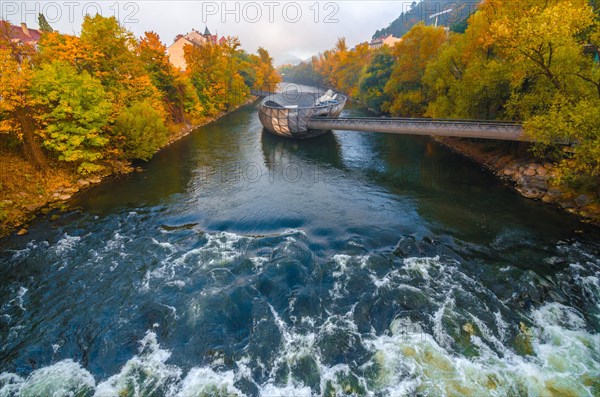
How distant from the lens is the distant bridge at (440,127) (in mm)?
19922

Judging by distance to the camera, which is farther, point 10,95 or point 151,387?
point 10,95

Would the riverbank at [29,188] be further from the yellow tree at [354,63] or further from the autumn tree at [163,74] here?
the yellow tree at [354,63]

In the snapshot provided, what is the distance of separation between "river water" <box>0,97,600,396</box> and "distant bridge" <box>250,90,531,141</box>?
3.96m

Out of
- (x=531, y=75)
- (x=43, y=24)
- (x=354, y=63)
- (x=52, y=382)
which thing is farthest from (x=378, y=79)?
(x=43, y=24)

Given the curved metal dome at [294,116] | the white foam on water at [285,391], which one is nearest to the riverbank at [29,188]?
the white foam on water at [285,391]

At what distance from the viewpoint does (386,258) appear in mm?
13430

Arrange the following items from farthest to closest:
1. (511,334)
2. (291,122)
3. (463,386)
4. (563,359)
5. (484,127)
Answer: (291,122) < (484,127) < (511,334) < (563,359) < (463,386)

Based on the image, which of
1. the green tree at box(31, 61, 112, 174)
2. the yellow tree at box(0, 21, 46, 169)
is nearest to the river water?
the green tree at box(31, 61, 112, 174)

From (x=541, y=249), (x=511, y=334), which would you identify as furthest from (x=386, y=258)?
(x=541, y=249)

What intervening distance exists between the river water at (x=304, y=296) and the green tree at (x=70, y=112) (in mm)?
3532

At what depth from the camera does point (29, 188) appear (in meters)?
19.2

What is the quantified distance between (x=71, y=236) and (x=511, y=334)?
21.0 m

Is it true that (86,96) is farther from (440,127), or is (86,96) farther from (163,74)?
(440,127)

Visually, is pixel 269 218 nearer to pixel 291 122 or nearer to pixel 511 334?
pixel 511 334
